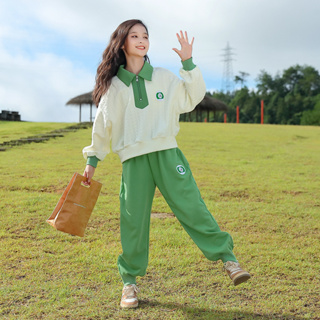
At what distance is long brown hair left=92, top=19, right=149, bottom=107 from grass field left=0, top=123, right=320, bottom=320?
1.33 metres

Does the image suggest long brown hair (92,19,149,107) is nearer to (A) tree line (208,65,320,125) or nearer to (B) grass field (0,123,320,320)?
(B) grass field (0,123,320,320)

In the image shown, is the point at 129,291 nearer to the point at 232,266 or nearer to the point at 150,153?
the point at 232,266

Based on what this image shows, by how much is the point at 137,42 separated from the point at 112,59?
0.68 feet

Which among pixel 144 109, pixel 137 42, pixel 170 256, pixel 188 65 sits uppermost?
pixel 137 42

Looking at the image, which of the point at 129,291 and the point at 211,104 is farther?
the point at 211,104

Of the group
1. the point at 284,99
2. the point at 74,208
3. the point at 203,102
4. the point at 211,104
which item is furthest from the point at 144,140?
the point at 284,99

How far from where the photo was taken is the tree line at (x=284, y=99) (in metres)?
46.2

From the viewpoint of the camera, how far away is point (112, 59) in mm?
2857

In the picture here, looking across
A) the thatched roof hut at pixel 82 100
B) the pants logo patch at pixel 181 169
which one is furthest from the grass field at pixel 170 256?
the thatched roof hut at pixel 82 100

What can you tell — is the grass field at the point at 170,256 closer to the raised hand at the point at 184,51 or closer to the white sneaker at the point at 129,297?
the white sneaker at the point at 129,297

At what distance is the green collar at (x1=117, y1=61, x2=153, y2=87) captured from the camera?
9.04 feet

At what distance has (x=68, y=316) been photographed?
260 cm

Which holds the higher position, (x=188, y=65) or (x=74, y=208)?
(x=188, y=65)

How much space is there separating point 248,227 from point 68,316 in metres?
2.67
